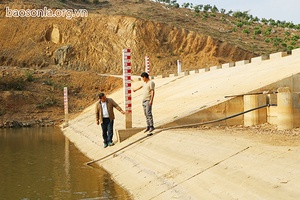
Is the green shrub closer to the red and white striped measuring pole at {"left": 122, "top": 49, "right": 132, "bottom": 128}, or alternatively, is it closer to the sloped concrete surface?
the red and white striped measuring pole at {"left": 122, "top": 49, "right": 132, "bottom": 128}

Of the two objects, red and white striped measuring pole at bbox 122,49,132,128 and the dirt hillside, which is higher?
the dirt hillside

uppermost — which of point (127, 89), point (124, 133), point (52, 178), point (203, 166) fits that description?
point (127, 89)

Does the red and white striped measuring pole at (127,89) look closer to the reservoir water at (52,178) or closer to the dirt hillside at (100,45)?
the reservoir water at (52,178)

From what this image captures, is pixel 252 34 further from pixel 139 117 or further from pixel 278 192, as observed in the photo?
pixel 278 192

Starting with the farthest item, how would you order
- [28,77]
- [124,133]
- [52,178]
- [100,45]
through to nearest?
1. [100,45]
2. [28,77]
3. [124,133]
4. [52,178]

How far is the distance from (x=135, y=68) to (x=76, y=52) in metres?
7.77

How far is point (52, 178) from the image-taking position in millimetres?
13617

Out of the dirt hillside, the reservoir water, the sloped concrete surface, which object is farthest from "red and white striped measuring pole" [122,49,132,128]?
the dirt hillside

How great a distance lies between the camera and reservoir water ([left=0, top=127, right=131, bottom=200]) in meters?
11.3

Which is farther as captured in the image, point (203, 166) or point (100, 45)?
point (100, 45)

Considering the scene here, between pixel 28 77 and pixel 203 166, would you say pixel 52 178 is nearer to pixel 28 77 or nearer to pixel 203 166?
pixel 203 166

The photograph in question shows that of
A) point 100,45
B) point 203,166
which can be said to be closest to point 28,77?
point 100,45

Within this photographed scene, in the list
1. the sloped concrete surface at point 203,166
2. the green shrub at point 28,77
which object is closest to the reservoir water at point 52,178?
the sloped concrete surface at point 203,166

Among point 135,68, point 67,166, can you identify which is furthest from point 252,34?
point 67,166
